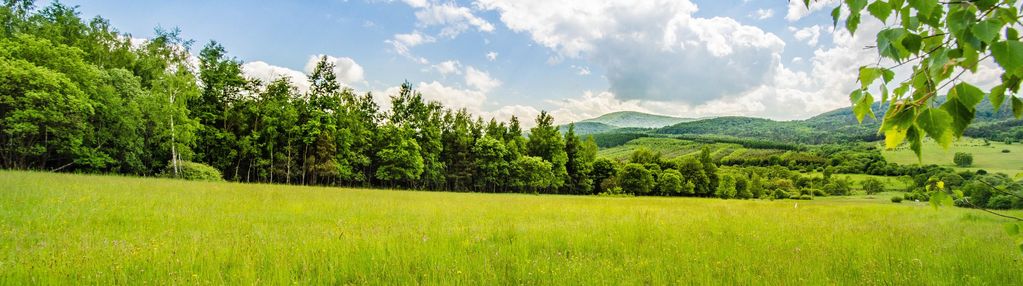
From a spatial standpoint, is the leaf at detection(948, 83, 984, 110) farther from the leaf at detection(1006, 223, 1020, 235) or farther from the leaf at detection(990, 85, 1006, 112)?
the leaf at detection(1006, 223, 1020, 235)

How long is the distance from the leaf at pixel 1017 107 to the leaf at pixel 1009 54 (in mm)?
669

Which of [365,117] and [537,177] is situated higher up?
[365,117]

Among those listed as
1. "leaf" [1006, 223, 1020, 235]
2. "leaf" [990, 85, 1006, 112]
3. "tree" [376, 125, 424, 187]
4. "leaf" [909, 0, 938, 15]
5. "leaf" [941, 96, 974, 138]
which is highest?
"tree" [376, 125, 424, 187]

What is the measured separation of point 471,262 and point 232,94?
55232mm

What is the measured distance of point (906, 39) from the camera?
4.72ft

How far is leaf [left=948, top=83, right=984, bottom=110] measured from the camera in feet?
4.08

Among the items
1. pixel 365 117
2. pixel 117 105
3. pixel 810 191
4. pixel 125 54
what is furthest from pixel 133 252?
pixel 810 191

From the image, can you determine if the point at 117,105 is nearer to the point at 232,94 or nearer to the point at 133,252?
the point at 232,94

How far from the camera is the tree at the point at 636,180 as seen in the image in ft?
227

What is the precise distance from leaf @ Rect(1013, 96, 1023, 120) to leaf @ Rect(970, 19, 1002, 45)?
2.31ft

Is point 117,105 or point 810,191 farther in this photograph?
point 810,191

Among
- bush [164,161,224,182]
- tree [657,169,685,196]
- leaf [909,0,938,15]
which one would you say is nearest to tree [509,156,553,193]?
tree [657,169,685,196]

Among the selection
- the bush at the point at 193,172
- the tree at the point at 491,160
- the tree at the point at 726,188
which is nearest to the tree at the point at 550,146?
the tree at the point at 491,160

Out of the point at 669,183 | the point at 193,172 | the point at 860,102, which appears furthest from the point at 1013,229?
the point at 669,183
